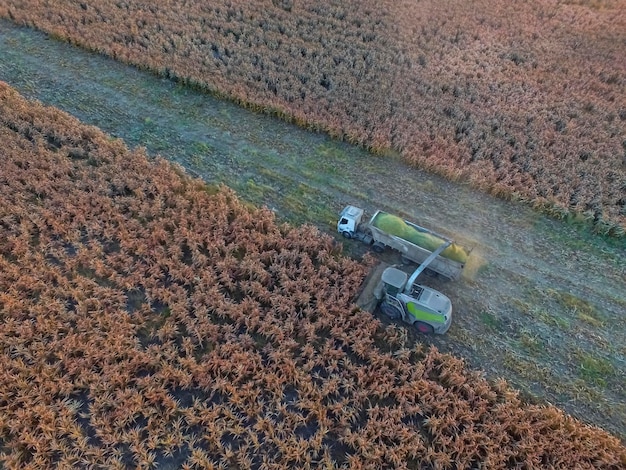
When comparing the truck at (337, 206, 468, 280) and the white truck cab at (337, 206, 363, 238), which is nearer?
the truck at (337, 206, 468, 280)

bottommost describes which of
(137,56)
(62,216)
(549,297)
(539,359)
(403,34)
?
(62,216)

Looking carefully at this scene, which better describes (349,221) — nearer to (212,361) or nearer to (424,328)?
(424,328)

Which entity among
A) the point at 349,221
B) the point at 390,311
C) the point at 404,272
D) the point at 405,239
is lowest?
the point at 390,311

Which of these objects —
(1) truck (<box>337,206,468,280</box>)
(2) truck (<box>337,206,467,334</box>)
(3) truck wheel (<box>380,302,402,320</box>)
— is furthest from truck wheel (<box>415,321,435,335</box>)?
(1) truck (<box>337,206,468,280</box>)

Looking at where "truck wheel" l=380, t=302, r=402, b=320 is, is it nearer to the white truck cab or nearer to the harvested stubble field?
the white truck cab

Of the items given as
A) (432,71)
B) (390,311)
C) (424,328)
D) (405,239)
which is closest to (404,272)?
(405,239)

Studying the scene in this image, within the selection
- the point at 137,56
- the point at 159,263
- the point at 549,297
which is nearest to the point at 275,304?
the point at 159,263

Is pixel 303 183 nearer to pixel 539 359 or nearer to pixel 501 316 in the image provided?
pixel 501 316
